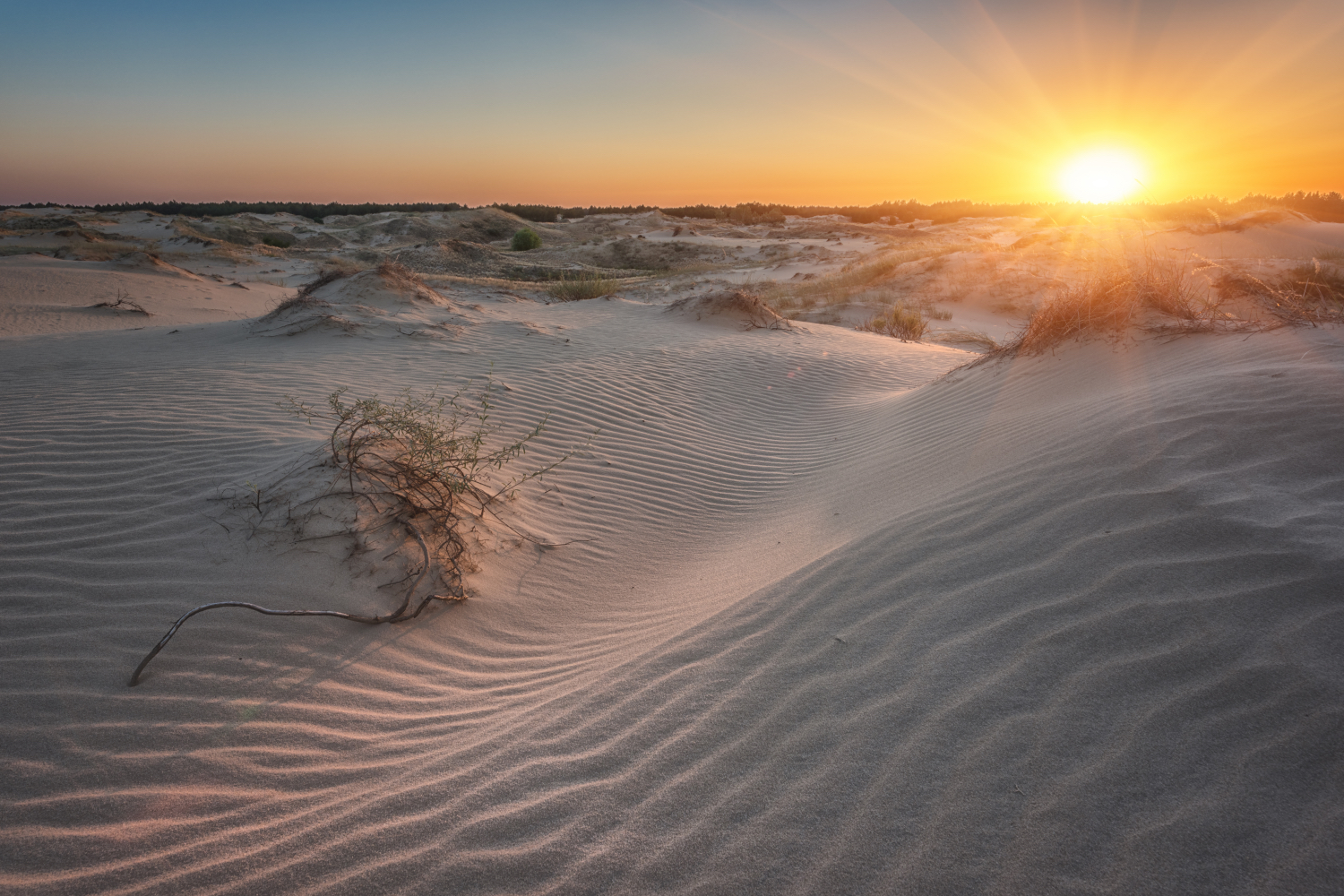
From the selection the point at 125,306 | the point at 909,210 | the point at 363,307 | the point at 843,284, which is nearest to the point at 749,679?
the point at 363,307

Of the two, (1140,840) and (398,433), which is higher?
(398,433)

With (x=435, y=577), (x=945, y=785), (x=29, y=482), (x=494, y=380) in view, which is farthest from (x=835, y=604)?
(x=494, y=380)

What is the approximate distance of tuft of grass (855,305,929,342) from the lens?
12.2 m

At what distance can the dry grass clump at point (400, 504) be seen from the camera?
10.7 ft

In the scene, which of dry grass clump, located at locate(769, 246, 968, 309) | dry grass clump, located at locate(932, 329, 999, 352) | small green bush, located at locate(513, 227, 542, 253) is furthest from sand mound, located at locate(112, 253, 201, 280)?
dry grass clump, located at locate(932, 329, 999, 352)

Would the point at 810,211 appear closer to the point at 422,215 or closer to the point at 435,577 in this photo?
the point at 422,215

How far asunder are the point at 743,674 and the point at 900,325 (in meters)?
11.7

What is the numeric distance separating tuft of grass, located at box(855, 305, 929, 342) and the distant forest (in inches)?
646

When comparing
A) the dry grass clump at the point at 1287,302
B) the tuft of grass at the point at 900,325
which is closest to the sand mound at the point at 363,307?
the tuft of grass at the point at 900,325

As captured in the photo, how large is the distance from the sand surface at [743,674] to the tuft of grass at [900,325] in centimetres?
761

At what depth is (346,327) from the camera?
8.74 meters

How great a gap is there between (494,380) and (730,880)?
19.4 ft

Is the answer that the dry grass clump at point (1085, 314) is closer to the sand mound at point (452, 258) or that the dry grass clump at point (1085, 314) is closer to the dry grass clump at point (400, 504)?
the dry grass clump at point (400, 504)

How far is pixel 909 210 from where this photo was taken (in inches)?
1839
